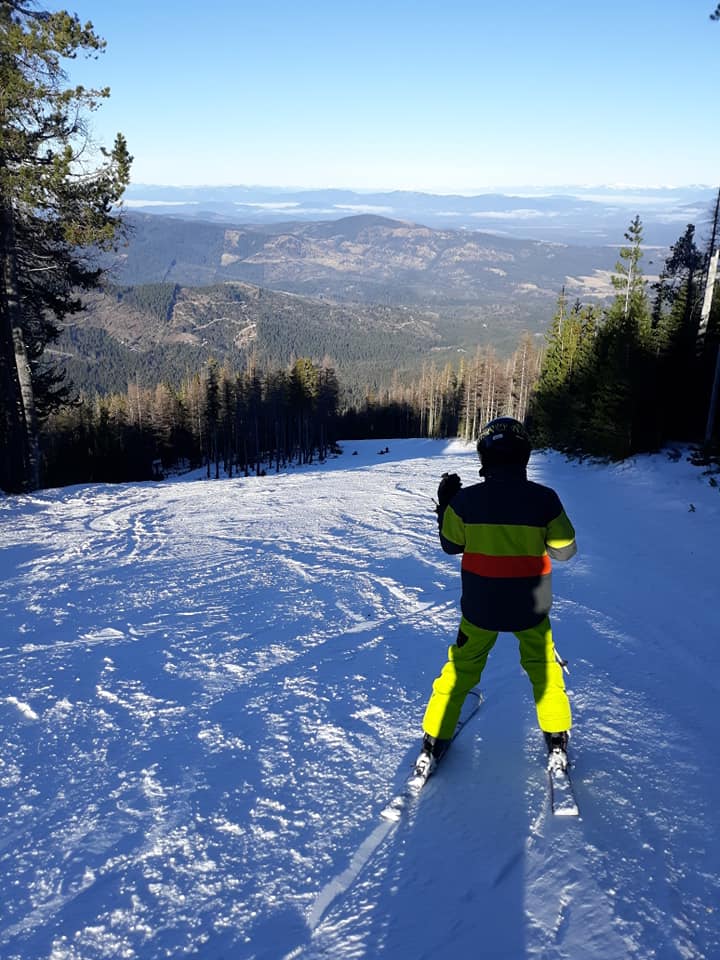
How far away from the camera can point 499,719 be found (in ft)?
14.4

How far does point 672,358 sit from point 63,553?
18659 millimetres

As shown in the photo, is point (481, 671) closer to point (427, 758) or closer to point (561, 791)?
point (427, 758)

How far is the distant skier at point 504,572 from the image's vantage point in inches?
140

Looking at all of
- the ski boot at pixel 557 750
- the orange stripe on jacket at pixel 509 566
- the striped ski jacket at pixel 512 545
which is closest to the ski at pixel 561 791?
the ski boot at pixel 557 750

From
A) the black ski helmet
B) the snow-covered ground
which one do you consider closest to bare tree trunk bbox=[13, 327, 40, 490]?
the snow-covered ground

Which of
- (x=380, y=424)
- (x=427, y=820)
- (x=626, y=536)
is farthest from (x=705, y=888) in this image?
(x=380, y=424)

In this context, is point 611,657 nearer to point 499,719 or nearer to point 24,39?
point 499,719

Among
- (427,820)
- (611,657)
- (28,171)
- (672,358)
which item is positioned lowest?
(611,657)

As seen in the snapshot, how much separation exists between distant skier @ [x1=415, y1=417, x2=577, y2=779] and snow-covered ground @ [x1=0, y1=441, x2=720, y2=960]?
0.48 m

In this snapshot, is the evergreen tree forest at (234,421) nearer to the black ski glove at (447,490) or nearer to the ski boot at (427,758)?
the black ski glove at (447,490)

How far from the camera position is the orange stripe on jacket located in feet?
11.7

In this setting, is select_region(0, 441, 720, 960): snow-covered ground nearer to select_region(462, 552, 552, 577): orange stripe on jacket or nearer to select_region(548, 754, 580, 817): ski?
select_region(548, 754, 580, 817): ski

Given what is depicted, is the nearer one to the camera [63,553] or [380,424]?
[63,553]

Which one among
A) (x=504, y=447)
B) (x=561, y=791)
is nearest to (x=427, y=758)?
(x=561, y=791)
